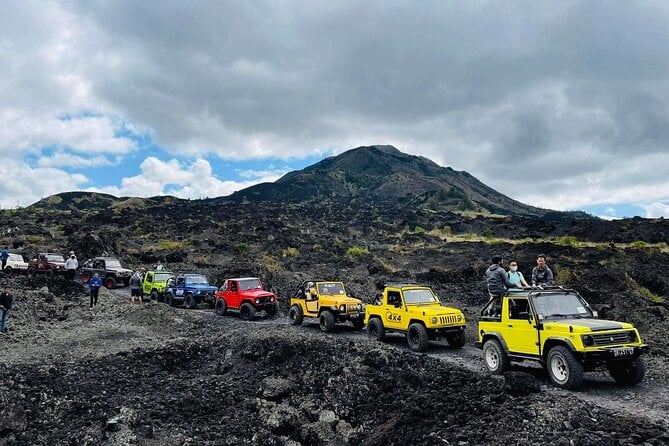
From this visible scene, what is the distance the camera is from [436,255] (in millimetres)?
45375

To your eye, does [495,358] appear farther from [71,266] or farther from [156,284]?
[71,266]

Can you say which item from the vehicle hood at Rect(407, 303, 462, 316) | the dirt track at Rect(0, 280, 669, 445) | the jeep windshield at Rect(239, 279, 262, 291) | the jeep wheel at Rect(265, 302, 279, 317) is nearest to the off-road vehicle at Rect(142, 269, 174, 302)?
the jeep windshield at Rect(239, 279, 262, 291)

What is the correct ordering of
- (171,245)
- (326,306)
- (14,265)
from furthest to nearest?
(171,245)
(14,265)
(326,306)

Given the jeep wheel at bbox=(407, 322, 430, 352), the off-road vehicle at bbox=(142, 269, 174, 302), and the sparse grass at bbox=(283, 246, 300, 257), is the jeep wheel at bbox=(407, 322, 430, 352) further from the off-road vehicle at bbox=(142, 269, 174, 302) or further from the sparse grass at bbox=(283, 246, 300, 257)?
the sparse grass at bbox=(283, 246, 300, 257)

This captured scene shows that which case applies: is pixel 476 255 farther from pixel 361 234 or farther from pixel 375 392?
pixel 375 392

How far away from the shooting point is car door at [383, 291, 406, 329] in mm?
14560

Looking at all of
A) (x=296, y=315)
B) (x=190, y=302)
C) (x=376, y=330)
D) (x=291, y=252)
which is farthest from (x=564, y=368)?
(x=291, y=252)

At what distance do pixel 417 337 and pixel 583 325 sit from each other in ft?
17.6

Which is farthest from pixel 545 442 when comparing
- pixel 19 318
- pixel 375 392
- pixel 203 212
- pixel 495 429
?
pixel 203 212

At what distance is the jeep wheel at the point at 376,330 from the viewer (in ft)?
49.9

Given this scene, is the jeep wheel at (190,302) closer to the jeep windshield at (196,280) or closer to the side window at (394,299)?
the jeep windshield at (196,280)

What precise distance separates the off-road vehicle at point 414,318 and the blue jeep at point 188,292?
11475mm

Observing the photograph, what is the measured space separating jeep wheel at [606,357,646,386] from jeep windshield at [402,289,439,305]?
5738 mm

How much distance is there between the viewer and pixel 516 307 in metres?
10.6
